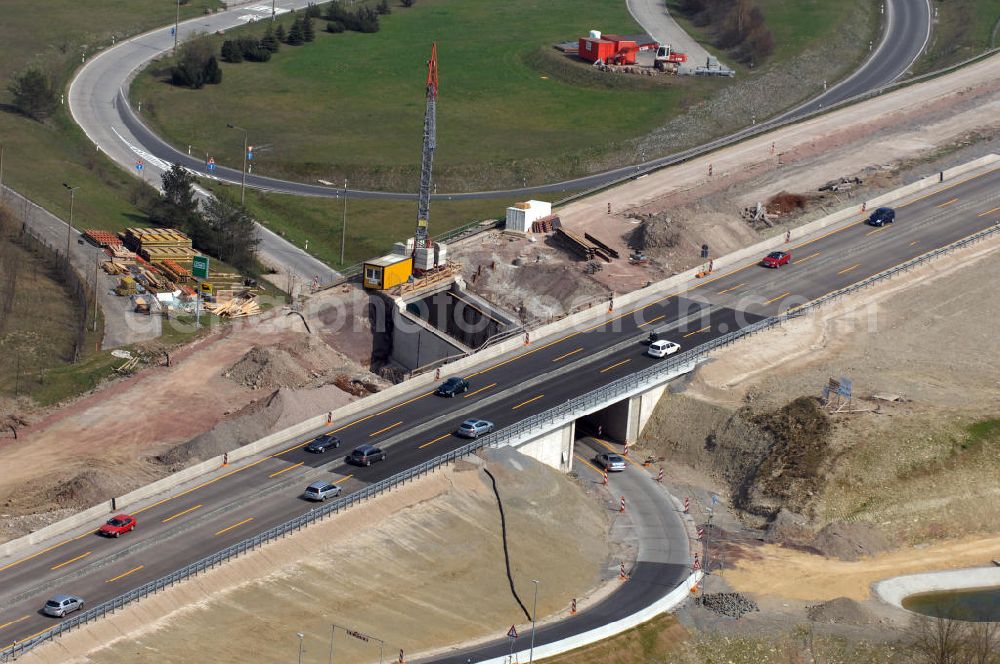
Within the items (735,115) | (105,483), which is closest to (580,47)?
(735,115)

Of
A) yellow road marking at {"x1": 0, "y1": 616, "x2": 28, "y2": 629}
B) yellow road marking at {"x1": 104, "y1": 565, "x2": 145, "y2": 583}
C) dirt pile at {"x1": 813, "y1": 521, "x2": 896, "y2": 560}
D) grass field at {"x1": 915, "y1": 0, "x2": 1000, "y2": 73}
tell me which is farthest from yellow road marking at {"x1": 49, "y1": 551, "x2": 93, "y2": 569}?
grass field at {"x1": 915, "y1": 0, "x2": 1000, "y2": 73}

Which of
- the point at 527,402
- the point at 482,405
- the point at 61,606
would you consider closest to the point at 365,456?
the point at 482,405

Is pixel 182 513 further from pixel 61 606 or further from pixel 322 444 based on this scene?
pixel 61 606

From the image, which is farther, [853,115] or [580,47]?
[580,47]

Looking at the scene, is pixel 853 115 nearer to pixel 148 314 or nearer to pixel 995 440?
pixel 995 440

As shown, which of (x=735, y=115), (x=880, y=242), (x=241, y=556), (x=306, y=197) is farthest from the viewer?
(x=735, y=115)

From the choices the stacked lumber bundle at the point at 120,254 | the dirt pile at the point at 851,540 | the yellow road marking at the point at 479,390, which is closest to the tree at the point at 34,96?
the stacked lumber bundle at the point at 120,254
